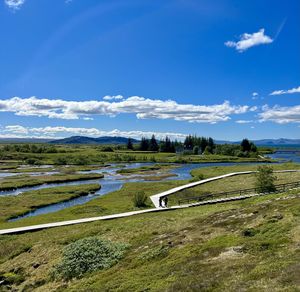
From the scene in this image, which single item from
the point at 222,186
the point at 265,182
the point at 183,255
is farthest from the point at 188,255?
the point at 222,186

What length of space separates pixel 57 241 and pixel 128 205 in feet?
84.9

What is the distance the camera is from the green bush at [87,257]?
24078 mm

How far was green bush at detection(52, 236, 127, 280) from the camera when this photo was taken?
79.0 ft

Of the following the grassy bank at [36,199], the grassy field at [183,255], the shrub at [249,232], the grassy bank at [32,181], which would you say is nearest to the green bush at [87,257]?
the grassy field at [183,255]

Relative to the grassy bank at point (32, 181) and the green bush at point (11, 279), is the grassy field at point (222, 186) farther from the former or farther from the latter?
the grassy bank at point (32, 181)

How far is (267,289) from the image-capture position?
13.8 meters

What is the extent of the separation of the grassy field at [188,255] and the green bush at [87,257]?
2.51ft

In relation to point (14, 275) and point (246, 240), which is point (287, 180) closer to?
point (246, 240)

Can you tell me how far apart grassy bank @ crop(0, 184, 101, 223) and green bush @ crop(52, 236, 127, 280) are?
30.4m

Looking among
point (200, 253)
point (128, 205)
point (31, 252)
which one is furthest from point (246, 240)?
point (128, 205)

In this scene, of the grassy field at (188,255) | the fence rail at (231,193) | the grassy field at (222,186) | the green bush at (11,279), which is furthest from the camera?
the grassy field at (222,186)

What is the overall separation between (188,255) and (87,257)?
8049 mm

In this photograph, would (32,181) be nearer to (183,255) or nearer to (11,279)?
(11,279)

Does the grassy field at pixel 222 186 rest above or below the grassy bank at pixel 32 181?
above
